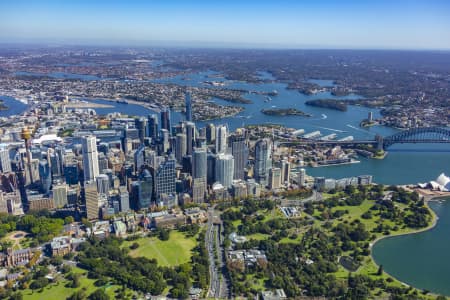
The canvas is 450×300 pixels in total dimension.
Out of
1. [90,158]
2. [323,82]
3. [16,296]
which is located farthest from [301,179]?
[323,82]

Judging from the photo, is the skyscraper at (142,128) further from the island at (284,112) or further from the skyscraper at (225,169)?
the island at (284,112)

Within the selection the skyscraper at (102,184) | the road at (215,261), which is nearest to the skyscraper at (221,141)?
the road at (215,261)

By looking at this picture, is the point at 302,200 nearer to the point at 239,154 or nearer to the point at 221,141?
the point at 239,154

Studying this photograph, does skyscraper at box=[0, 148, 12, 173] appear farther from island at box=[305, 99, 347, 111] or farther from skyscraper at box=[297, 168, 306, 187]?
island at box=[305, 99, 347, 111]

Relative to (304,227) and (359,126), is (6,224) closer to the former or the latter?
(304,227)

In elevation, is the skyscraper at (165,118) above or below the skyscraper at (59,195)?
above

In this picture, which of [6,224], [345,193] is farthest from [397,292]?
[6,224]
